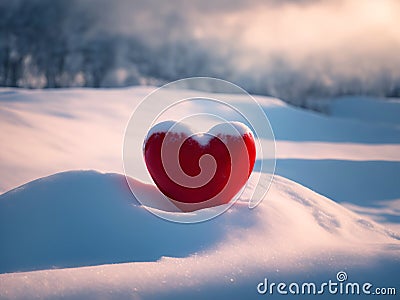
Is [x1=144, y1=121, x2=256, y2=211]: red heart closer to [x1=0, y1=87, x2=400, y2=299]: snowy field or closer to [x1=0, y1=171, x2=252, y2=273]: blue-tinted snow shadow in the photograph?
[x1=0, y1=87, x2=400, y2=299]: snowy field

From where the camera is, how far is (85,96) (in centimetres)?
945

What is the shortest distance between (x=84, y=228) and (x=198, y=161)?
31.7 inches

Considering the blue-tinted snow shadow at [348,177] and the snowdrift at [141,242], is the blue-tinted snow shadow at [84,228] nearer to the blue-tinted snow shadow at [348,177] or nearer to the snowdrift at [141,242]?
the snowdrift at [141,242]

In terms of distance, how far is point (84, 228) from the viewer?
8.07ft

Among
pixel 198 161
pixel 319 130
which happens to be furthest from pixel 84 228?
pixel 319 130

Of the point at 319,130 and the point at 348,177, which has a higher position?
the point at 319,130

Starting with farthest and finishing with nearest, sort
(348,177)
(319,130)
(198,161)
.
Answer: (319,130) → (348,177) → (198,161)

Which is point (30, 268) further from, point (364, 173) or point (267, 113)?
point (267, 113)

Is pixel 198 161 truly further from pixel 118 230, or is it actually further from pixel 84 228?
pixel 84 228

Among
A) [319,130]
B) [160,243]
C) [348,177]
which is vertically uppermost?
[319,130]

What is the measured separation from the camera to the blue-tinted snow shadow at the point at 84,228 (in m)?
2.27

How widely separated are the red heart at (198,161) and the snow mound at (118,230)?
6.0 inches

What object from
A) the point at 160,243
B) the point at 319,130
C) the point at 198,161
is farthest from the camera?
the point at 319,130

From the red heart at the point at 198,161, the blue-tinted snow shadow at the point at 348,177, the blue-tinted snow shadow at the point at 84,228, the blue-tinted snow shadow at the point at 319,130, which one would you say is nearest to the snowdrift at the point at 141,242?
the blue-tinted snow shadow at the point at 84,228
